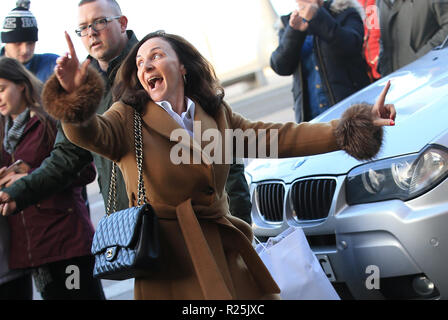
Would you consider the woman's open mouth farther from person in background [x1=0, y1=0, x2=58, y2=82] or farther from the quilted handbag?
person in background [x1=0, y1=0, x2=58, y2=82]

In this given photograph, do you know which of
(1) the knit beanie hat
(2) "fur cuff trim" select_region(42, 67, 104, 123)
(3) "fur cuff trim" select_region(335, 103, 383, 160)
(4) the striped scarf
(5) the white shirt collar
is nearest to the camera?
(2) "fur cuff trim" select_region(42, 67, 104, 123)

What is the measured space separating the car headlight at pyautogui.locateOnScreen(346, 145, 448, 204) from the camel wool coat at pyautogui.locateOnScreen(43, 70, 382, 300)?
89 centimetres

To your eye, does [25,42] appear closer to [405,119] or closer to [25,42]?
[25,42]

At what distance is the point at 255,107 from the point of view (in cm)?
1684

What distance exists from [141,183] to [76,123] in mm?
347

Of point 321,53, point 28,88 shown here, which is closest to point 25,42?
point 28,88

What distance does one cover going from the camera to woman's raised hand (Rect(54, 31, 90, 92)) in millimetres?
2451

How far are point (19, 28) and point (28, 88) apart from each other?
1.13 m

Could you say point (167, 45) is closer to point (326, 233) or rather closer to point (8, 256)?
point (326, 233)

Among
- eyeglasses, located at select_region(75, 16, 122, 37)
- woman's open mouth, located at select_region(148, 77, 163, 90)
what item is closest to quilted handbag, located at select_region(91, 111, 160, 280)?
woman's open mouth, located at select_region(148, 77, 163, 90)

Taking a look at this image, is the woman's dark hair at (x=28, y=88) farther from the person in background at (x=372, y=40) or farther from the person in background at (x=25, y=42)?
the person in background at (x=372, y=40)

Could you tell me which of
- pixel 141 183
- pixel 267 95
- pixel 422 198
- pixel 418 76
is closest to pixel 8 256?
pixel 141 183
